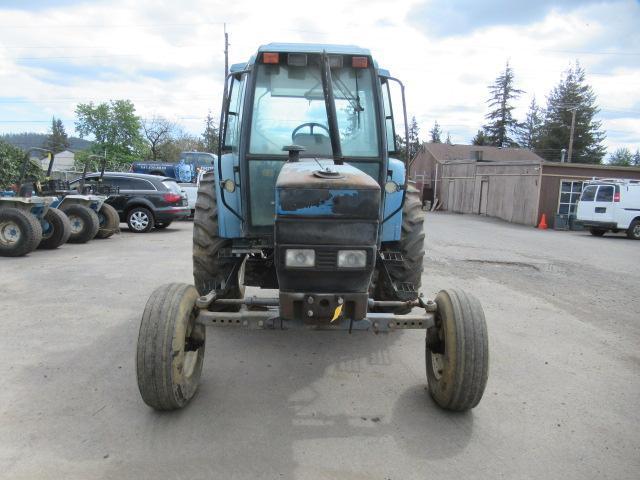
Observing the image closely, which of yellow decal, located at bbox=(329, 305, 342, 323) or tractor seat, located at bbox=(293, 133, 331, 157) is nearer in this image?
yellow decal, located at bbox=(329, 305, 342, 323)

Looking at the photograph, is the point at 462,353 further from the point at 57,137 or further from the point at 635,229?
the point at 57,137

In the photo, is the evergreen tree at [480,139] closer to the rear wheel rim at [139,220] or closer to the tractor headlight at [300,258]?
the rear wheel rim at [139,220]

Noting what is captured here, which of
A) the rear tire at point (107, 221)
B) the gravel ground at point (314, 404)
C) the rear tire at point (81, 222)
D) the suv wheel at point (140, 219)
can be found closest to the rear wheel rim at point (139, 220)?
the suv wheel at point (140, 219)

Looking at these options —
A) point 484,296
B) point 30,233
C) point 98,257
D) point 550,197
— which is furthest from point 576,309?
point 550,197

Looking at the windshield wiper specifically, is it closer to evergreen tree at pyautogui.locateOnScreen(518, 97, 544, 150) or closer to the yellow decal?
the yellow decal

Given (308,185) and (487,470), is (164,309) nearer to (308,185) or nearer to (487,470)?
(308,185)

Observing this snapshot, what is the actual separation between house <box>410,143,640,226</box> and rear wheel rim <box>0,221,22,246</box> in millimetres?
20767

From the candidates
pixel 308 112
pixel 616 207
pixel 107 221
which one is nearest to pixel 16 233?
pixel 107 221

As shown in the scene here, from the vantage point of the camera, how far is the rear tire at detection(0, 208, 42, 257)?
33.2 ft

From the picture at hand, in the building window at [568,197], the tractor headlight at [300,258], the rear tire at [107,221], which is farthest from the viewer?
the building window at [568,197]

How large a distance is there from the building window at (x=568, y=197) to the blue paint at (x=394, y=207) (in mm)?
21665

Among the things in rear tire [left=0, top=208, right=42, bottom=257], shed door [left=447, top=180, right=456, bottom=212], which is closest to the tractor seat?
rear tire [left=0, top=208, right=42, bottom=257]

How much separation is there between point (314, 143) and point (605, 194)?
1779cm

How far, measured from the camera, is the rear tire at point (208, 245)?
192 inches
